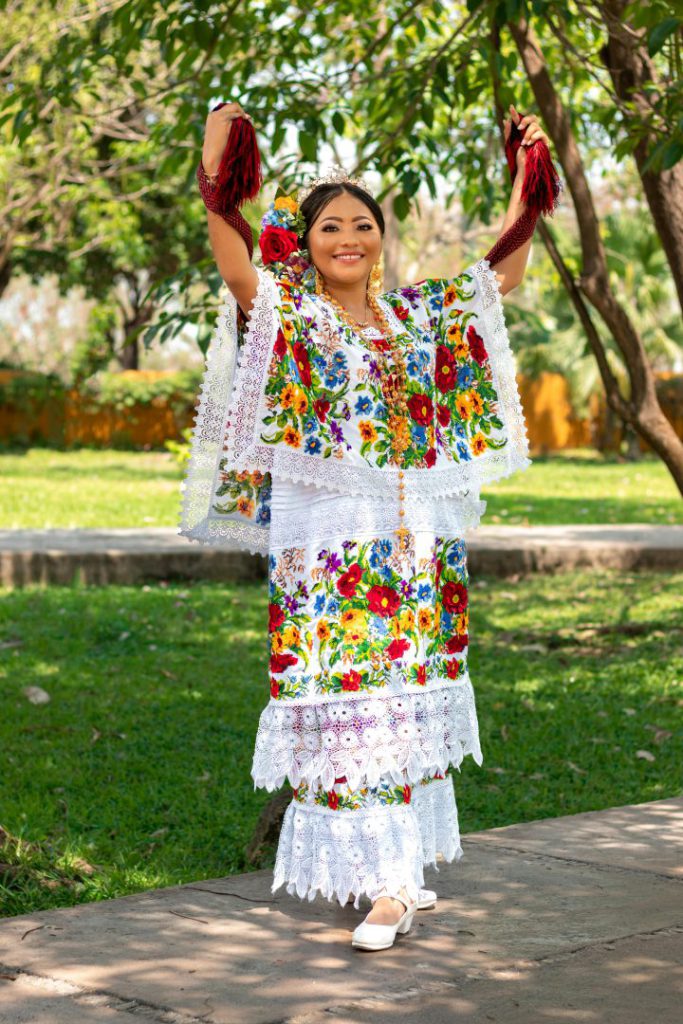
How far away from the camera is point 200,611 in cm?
916

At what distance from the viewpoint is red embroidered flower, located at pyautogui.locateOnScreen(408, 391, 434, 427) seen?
154 inches

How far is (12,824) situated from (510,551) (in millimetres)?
6428

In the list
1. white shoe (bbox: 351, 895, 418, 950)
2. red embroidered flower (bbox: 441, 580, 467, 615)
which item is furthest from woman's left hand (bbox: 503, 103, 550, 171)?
white shoe (bbox: 351, 895, 418, 950)

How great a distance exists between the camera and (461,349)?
417 centimetres

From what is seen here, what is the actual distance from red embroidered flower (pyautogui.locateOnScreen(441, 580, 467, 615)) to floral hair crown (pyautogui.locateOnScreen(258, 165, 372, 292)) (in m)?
0.87

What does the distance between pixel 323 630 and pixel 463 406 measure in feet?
2.68

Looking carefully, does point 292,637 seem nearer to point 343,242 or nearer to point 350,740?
point 350,740

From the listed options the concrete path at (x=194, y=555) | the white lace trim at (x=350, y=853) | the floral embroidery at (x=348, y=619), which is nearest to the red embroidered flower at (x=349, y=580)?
the floral embroidery at (x=348, y=619)

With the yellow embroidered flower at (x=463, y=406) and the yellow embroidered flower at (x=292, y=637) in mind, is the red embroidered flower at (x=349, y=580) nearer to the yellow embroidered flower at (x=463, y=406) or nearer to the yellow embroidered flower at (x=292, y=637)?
the yellow embroidered flower at (x=292, y=637)

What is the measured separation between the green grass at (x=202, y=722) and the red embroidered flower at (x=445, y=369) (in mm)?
1615

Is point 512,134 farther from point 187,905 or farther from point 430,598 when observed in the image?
point 187,905

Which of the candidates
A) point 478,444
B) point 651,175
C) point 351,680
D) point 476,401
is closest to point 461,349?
point 476,401

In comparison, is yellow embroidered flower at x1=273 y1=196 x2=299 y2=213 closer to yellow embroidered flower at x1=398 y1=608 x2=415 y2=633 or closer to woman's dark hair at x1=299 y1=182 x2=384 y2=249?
woman's dark hair at x1=299 y1=182 x2=384 y2=249

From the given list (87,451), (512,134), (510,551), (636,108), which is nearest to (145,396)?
(87,451)
